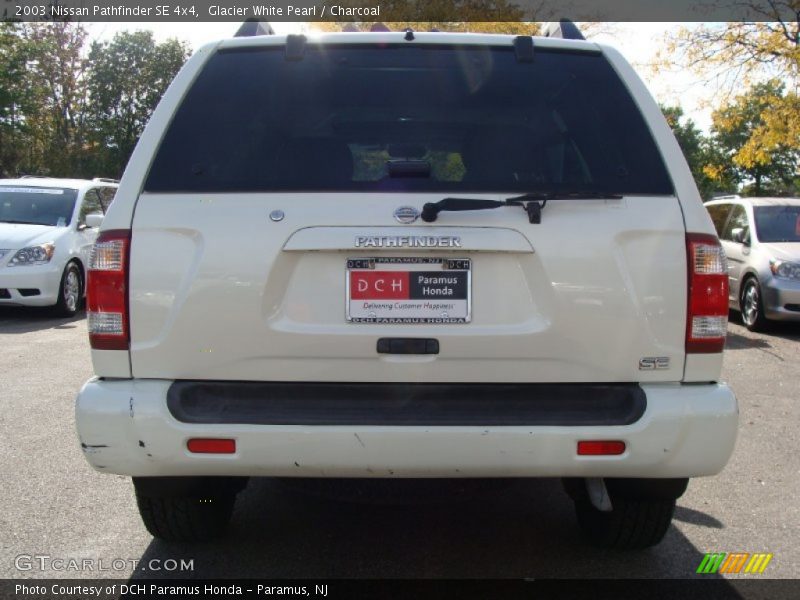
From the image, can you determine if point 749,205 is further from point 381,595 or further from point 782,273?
point 381,595

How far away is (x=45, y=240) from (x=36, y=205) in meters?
0.99

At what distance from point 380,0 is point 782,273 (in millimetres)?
19287

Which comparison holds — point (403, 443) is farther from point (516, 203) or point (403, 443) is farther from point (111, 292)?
point (111, 292)

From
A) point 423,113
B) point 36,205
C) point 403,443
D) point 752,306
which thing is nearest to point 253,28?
point 423,113

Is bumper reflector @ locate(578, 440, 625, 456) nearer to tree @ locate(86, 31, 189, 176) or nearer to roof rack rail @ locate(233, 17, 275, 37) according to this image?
roof rack rail @ locate(233, 17, 275, 37)

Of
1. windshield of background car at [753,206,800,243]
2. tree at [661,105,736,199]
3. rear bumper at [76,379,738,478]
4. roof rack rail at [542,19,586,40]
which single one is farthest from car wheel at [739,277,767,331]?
→ tree at [661,105,736,199]

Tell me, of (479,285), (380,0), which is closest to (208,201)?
(479,285)

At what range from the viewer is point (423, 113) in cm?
327

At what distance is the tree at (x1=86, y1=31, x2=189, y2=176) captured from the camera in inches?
1468

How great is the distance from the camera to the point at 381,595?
3.13 meters

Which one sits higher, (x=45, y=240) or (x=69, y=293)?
(x=45, y=240)

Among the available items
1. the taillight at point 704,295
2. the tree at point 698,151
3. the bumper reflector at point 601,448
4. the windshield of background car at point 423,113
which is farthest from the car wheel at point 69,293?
the tree at point 698,151

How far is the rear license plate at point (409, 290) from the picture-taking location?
280 centimetres

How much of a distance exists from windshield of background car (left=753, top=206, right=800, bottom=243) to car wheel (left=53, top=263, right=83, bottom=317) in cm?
914
